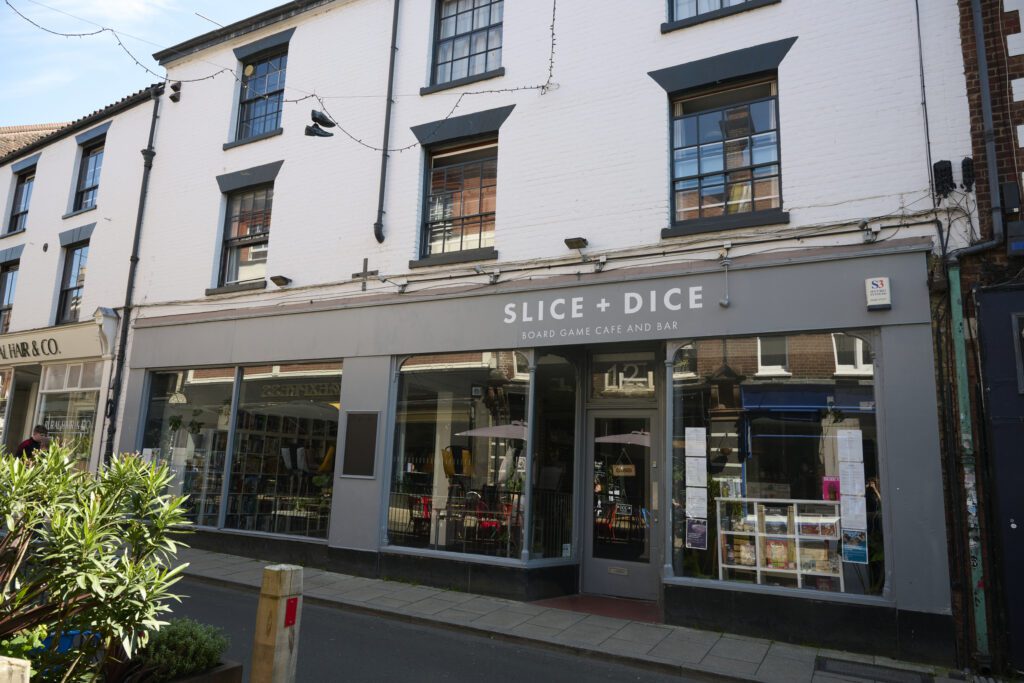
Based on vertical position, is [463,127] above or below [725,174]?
above

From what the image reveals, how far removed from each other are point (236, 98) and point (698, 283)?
386 inches

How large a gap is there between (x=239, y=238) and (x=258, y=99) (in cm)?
273

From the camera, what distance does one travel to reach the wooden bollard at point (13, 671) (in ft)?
8.19

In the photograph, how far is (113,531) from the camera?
3.61m

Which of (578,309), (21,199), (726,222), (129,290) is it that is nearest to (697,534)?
(578,309)

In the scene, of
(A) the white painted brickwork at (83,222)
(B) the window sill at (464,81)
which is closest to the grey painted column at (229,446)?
(A) the white painted brickwork at (83,222)

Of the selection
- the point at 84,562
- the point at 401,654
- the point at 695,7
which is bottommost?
the point at 401,654

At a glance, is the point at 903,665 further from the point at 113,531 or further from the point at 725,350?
the point at 113,531

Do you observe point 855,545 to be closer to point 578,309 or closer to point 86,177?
point 578,309

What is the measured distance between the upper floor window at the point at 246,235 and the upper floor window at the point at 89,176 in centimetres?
504

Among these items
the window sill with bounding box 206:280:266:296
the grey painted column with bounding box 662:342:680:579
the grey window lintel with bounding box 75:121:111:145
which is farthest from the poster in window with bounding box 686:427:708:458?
the grey window lintel with bounding box 75:121:111:145

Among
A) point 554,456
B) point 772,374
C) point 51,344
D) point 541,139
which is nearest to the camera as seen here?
point 772,374

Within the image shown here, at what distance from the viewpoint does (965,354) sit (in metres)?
6.80

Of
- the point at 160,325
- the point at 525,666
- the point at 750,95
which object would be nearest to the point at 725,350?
the point at 750,95
